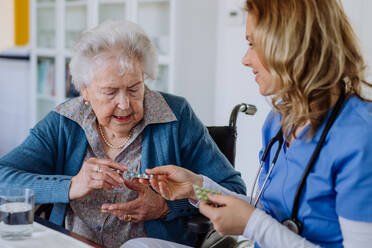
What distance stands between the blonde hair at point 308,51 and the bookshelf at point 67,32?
197 cm

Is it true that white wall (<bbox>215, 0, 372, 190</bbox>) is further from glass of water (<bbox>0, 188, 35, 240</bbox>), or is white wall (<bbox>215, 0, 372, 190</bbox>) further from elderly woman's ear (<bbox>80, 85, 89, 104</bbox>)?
glass of water (<bbox>0, 188, 35, 240</bbox>)

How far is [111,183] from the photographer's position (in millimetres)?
1445

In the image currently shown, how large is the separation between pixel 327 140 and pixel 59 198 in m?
0.89

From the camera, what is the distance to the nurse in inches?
40.1

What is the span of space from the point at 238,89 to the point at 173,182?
1.74m

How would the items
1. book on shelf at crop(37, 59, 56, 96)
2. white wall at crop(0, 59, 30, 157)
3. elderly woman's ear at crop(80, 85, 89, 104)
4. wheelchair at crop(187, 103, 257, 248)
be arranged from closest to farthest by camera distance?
wheelchair at crop(187, 103, 257, 248) < elderly woman's ear at crop(80, 85, 89, 104) < book on shelf at crop(37, 59, 56, 96) < white wall at crop(0, 59, 30, 157)

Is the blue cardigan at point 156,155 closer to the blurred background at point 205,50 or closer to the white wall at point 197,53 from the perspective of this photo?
the blurred background at point 205,50

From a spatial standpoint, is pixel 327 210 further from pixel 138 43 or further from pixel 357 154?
pixel 138 43

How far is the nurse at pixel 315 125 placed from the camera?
102 centimetres

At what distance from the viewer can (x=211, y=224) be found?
4.73ft

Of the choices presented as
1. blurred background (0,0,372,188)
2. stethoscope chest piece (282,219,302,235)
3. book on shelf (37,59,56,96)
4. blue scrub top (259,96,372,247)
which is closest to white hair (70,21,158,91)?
blue scrub top (259,96,372,247)

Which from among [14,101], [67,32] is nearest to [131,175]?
[67,32]

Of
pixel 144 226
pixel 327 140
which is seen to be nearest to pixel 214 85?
pixel 144 226

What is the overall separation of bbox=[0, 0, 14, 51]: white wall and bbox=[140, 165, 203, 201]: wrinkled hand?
3.53 metres
